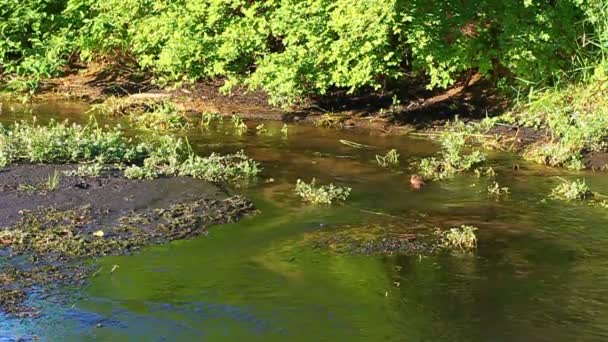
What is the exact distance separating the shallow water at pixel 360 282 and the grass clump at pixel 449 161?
0.76 metres

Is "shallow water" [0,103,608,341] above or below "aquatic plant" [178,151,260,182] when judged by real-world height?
below

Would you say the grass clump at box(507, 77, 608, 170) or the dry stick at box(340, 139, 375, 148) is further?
the dry stick at box(340, 139, 375, 148)

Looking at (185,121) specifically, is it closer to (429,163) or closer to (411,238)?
(429,163)

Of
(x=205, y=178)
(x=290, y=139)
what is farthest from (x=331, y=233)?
(x=290, y=139)

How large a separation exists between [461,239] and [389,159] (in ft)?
12.5

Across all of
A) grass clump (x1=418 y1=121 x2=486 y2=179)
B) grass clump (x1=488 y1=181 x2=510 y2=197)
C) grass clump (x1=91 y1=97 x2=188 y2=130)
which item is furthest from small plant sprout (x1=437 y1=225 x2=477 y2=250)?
grass clump (x1=91 y1=97 x2=188 y2=130)

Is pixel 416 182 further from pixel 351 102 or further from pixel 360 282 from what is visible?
pixel 351 102

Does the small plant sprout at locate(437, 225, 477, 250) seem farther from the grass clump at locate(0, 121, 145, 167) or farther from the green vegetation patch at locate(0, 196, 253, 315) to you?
the grass clump at locate(0, 121, 145, 167)

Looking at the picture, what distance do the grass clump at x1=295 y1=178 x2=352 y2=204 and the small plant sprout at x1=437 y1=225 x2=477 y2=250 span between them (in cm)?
169

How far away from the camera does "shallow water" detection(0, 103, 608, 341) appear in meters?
6.12

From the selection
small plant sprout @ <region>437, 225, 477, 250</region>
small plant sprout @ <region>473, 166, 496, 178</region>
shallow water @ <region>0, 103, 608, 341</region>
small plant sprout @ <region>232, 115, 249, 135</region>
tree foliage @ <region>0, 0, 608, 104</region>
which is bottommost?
shallow water @ <region>0, 103, 608, 341</region>

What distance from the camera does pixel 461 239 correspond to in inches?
313

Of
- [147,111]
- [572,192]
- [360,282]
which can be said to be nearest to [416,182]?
[572,192]

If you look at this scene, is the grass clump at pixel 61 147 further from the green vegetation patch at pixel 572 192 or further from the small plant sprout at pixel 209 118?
the green vegetation patch at pixel 572 192
